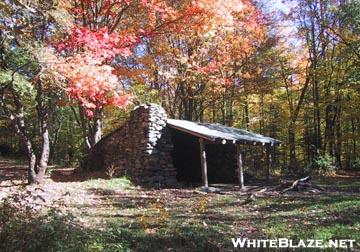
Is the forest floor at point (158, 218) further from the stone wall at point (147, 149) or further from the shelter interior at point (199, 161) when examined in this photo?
the shelter interior at point (199, 161)

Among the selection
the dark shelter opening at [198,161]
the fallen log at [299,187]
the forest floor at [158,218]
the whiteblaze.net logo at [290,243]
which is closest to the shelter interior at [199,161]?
the dark shelter opening at [198,161]

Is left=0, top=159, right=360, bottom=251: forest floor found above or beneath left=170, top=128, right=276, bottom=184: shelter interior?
beneath

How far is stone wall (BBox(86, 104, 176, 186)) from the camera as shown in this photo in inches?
624

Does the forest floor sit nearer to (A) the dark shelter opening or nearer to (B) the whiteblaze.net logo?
(B) the whiteblaze.net logo

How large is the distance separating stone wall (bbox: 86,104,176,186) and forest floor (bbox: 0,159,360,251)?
55.0 inches

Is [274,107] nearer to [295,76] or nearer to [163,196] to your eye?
[295,76]

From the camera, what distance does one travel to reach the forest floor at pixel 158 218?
19.4 ft

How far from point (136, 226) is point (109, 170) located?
8313 millimetres

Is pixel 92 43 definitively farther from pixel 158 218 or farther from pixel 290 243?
pixel 290 243

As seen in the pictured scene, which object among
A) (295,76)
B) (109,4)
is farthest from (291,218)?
(295,76)

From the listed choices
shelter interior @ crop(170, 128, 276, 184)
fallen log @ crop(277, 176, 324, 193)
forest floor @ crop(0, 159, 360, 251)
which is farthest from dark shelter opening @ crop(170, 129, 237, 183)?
fallen log @ crop(277, 176, 324, 193)

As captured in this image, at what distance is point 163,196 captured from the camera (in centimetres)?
1298

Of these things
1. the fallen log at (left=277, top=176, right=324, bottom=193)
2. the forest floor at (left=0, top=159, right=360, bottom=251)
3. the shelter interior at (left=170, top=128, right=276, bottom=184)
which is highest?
the shelter interior at (left=170, top=128, right=276, bottom=184)

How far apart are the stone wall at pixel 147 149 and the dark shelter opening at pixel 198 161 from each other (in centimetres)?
213
